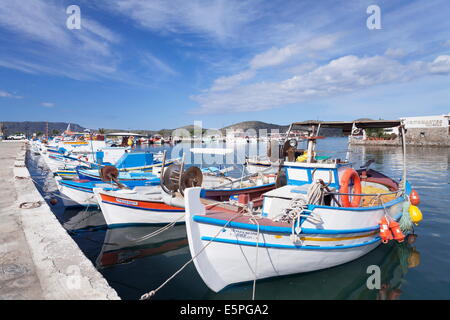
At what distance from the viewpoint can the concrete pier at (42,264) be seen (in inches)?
152

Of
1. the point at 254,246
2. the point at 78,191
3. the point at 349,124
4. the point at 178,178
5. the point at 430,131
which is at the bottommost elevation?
the point at 254,246

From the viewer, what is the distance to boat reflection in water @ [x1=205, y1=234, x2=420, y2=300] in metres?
5.83

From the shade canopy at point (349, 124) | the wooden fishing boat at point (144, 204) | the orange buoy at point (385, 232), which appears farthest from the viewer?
the wooden fishing boat at point (144, 204)

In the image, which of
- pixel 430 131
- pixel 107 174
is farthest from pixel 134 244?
pixel 430 131

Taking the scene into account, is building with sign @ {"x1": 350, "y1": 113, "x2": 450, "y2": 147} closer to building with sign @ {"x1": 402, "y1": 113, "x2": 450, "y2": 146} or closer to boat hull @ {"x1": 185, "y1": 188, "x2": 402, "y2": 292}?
building with sign @ {"x1": 402, "y1": 113, "x2": 450, "y2": 146}

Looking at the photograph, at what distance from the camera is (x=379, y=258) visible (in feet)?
25.0

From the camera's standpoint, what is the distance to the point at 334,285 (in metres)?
6.23

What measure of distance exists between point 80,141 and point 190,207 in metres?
31.3

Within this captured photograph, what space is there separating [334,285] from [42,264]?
648cm

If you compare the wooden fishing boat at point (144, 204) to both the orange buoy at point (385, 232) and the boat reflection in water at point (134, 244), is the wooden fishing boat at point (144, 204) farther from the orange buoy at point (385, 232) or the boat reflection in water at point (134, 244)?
the orange buoy at point (385, 232)

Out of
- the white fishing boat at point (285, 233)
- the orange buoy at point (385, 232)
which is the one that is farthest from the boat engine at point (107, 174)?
the orange buoy at point (385, 232)

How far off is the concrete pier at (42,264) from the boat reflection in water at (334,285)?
9.39ft

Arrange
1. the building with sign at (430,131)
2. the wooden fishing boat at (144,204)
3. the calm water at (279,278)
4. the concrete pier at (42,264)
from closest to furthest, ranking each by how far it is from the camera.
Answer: the concrete pier at (42,264)
the calm water at (279,278)
the wooden fishing boat at (144,204)
the building with sign at (430,131)

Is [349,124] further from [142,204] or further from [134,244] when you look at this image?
[134,244]
